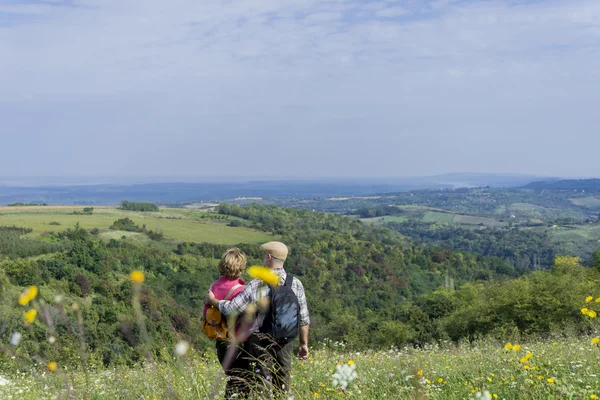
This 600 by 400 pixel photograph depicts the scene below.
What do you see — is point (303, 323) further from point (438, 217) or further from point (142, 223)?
point (438, 217)

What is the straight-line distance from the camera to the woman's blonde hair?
424cm

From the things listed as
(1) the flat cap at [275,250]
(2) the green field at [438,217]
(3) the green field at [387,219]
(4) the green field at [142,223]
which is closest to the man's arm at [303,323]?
(1) the flat cap at [275,250]

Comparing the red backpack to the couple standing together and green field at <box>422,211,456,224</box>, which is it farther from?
green field at <box>422,211,456,224</box>

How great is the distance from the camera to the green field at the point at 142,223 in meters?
62.9

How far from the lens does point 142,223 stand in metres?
76.4

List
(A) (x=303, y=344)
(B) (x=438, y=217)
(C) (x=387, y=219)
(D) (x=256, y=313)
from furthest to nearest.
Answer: (C) (x=387, y=219)
(B) (x=438, y=217)
(A) (x=303, y=344)
(D) (x=256, y=313)

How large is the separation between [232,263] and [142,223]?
249 feet

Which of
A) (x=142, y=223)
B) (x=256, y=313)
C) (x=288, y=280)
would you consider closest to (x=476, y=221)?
(x=142, y=223)

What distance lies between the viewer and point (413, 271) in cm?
8500

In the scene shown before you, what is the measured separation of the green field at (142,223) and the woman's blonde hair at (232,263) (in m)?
59.0

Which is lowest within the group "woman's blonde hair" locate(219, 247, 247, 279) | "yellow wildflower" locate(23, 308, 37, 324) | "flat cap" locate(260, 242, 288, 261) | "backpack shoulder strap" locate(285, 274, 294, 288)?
"backpack shoulder strap" locate(285, 274, 294, 288)

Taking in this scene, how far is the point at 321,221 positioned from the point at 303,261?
5148 cm

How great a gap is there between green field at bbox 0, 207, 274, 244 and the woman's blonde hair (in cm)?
5897

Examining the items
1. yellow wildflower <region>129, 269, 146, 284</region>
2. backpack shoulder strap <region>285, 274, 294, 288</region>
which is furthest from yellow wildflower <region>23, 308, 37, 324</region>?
backpack shoulder strap <region>285, 274, 294, 288</region>
